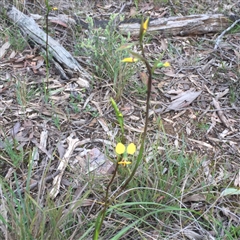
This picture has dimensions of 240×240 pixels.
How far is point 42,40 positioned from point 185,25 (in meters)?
1.15

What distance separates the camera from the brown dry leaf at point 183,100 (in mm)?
2172

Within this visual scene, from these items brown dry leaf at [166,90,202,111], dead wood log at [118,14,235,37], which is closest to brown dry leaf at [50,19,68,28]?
dead wood log at [118,14,235,37]

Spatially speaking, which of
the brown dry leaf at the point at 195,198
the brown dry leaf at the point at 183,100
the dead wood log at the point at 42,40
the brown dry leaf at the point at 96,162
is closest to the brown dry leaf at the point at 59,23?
the dead wood log at the point at 42,40

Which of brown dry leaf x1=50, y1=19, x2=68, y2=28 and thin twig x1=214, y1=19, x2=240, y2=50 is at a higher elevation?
brown dry leaf x1=50, y1=19, x2=68, y2=28

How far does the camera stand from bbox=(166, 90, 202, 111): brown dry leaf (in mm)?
2172

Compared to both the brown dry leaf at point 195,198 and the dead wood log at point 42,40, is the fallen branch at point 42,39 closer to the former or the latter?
the dead wood log at point 42,40

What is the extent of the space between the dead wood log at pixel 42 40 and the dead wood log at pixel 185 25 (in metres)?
0.62

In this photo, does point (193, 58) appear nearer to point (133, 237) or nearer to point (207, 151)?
point (207, 151)

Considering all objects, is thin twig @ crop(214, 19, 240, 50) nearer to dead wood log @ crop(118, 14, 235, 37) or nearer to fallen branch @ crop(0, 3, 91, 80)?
dead wood log @ crop(118, 14, 235, 37)

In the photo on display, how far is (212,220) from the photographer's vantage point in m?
1.49

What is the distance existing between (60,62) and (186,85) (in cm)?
85

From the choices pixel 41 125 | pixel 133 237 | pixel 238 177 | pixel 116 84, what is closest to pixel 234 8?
pixel 116 84

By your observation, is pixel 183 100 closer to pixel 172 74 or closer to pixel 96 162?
pixel 172 74

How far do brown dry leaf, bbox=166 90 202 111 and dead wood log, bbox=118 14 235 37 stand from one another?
72 centimetres
